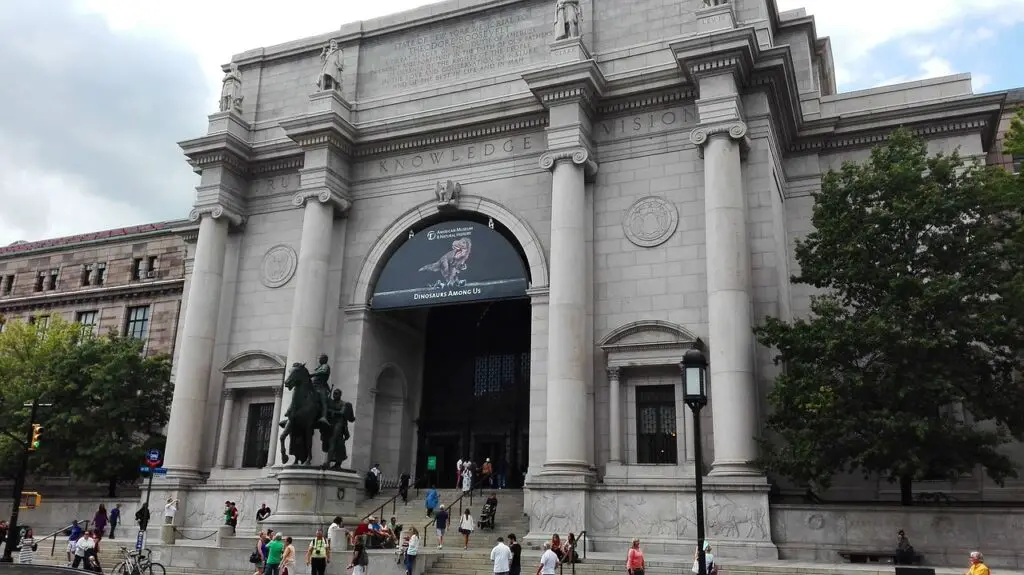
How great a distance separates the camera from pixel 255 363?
106 ft

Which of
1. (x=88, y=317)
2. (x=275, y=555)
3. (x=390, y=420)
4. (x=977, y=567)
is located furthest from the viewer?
(x=88, y=317)

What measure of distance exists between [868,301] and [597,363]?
326 inches

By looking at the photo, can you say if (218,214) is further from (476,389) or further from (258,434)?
(476,389)

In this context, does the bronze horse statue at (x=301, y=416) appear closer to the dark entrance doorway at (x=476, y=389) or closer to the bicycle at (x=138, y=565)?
the bicycle at (x=138, y=565)

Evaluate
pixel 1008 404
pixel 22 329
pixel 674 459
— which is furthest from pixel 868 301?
pixel 22 329

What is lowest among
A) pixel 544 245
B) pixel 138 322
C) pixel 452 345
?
pixel 452 345

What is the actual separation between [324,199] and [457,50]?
26.8ft

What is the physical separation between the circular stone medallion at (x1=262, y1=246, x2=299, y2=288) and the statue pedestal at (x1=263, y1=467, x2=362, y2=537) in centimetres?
1140

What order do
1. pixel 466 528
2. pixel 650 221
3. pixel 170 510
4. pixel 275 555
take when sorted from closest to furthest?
pixel 275 555, pixel 466 528, pixel 650 221, pixel 170 510

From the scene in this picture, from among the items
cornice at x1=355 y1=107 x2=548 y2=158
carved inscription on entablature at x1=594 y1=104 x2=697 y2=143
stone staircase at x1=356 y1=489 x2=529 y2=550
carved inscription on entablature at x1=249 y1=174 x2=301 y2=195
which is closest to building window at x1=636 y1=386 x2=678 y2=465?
stone staircase at x1=356 y1=489 x2=529 y2=550

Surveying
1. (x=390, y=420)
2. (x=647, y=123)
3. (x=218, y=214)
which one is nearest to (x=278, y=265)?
(x=218, y=214)

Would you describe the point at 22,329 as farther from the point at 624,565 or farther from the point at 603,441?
the point at 624,565

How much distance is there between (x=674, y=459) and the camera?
83.6 ft

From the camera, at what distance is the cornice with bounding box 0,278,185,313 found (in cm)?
4575
